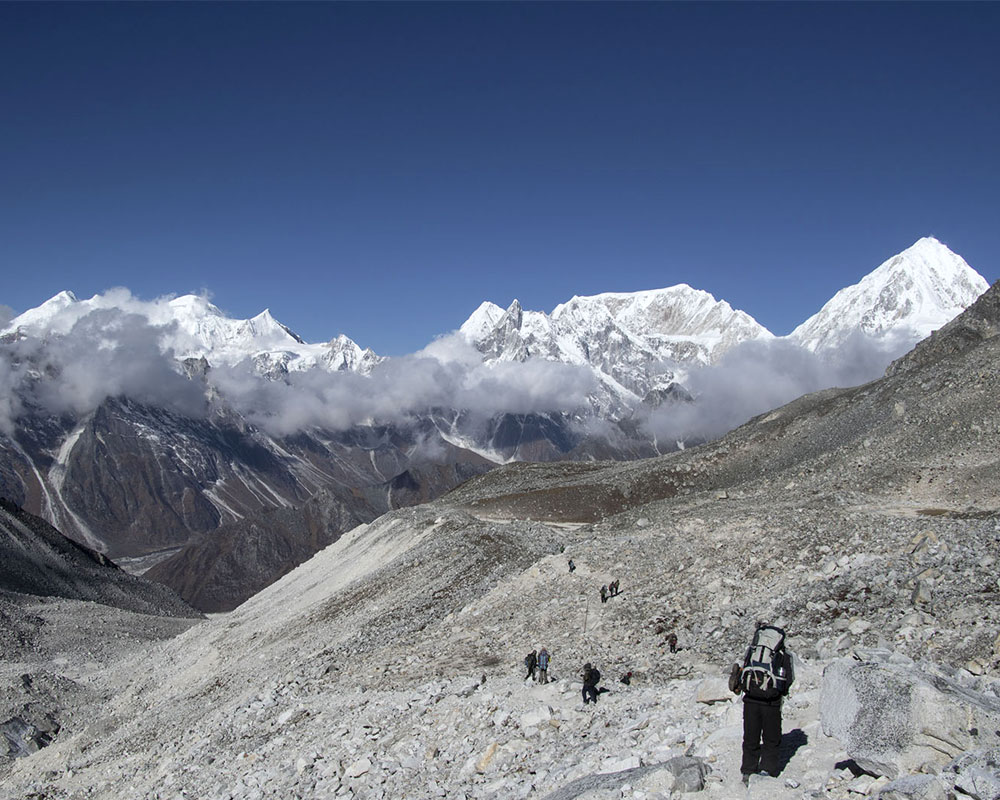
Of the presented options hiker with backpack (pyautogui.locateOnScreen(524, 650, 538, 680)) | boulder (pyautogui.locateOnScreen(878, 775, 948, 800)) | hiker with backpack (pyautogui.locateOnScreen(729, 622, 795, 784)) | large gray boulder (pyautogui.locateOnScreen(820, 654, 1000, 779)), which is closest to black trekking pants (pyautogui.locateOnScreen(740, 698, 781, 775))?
hiker with backpack (pyautogui.locateOnScreen(729, 622, 795, 784))

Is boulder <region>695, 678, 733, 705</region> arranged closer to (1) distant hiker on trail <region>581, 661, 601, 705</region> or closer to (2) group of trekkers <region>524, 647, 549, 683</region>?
(1) distant hiker on trail <region>581, 661, 601, 705</region>

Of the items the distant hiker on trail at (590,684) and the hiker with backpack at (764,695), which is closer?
the hiker with backpack at (764,695)

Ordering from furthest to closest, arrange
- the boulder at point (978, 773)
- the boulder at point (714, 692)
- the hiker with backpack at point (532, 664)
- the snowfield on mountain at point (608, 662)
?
the hiker with backpack at point (532, 664) → the boulder at point (714, 692) → the snowfield on mountain at point (608, 662) → the boulder at point (978, 773)

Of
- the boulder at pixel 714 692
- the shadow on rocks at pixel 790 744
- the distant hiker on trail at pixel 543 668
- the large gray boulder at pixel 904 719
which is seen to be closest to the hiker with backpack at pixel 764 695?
the shadow on rocks at pixel 790 744

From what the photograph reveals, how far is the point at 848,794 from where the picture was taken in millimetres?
11648

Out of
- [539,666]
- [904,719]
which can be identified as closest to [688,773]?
[904,719]

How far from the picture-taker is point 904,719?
11805 millimetres

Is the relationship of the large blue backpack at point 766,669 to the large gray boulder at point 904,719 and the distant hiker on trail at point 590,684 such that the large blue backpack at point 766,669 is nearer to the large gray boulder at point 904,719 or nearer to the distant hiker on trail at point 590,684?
the large gray boulder at point 904,719

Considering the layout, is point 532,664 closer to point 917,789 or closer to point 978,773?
point 917,789

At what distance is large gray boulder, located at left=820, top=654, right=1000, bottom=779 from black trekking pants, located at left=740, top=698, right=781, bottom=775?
2.94 ft

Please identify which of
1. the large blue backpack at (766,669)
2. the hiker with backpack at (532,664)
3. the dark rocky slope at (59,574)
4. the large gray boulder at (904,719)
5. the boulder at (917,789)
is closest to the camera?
the boulder at (917,789)

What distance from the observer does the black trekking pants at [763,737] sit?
12680 millimetres

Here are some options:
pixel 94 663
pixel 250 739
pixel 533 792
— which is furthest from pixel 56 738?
pixel 533 792

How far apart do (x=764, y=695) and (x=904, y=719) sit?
202cm
